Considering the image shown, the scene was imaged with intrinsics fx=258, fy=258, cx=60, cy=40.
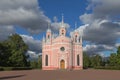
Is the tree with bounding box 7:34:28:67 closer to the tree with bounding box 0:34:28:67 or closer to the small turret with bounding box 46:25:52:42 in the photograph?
the tree with bounding box 0:34:28:67

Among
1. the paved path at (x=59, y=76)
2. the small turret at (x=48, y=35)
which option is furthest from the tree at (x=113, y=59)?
the paved path at (x=59, y=76)

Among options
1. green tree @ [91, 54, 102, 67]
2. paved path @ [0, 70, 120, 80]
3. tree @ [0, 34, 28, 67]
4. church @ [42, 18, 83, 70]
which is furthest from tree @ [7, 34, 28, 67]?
green tree @ [91, 54, 102, 67]

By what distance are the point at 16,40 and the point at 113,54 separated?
104 feet

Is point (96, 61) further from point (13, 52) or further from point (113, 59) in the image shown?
point (13, 52)

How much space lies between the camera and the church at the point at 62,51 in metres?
73.2

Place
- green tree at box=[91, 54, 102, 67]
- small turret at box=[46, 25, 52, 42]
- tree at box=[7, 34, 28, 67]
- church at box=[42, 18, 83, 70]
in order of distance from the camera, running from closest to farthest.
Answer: tree at box=[7, 34, 28, 67] < church at box=[42, 18, 83, 70] < small turret at box=[46, 25, 52, 42] < green tree at box=[91, 54, 102, 67]

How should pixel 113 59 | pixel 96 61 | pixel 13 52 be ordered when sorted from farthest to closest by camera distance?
pixel 96 61, pixel 113 59, pixel 13 52

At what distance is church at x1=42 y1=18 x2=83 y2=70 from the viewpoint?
240 feet

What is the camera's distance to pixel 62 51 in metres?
73.5

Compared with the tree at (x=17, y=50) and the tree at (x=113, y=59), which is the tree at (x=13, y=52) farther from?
the tree at (x=113, y=59)

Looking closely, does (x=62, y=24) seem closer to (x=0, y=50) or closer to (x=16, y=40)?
(x=16, y=40)

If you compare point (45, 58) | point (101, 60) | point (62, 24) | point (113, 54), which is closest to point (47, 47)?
point (45, 58)

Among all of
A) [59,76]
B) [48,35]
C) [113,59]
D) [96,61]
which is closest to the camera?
[59,76]

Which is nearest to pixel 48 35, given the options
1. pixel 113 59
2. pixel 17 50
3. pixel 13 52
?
pixel 17 50
